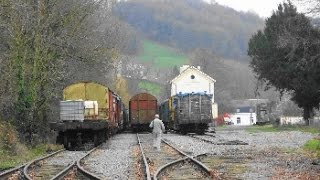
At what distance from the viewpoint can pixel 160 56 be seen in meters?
159

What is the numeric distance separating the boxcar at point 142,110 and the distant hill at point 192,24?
91134 millimetres

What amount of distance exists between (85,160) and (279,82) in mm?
41298

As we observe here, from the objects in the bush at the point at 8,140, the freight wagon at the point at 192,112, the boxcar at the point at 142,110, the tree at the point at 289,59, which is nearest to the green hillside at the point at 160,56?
the tree at the point at 289,59

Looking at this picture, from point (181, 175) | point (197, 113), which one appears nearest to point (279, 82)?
point (197, 113)

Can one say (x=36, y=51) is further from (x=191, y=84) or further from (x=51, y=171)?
(x=191, y=84)

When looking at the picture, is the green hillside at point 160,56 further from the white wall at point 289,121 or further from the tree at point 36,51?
the tree at point 36,51

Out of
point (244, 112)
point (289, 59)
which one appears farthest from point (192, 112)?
point (244, 112)

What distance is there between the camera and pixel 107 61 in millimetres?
35719

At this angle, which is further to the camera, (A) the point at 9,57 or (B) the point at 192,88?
(B) the point at 192,88

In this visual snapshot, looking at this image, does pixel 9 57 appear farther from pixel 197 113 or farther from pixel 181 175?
pixel 197 113

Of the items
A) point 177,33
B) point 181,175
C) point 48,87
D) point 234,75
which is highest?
point 177,33

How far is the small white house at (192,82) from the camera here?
323ft

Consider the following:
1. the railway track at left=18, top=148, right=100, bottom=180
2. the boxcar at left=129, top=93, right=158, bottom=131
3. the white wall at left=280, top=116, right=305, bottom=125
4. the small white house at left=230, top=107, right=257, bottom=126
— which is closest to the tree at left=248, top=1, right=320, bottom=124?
the white wall at left=280, top=116, right=305, bottom=125

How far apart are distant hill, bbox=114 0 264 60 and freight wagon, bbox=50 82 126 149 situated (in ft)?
373
